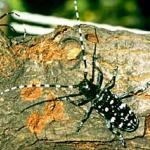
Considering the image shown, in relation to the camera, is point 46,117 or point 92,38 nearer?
point 46,117

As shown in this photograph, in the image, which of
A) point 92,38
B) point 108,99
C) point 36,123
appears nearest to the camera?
point 36,123

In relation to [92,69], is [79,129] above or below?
below

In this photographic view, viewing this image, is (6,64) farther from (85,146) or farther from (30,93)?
(85,146)

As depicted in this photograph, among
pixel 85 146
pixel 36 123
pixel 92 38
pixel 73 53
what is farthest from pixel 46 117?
pixel 92 38

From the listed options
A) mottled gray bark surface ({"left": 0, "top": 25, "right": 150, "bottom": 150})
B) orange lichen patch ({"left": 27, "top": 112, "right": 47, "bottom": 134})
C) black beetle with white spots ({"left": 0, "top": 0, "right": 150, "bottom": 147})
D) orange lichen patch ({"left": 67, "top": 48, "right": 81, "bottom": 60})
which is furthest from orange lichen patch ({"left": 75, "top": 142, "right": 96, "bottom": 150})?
orange lichen patch ({"left": 67, "top": 48, "right": 81, "bottom": 60})

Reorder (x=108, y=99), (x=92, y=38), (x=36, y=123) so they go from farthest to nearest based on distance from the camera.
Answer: (x=108, y=99) < (x=92, y=38) < (x=36, y=123)

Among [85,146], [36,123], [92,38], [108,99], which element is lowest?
[85,146]

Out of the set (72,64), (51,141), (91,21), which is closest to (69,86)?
(72,64)

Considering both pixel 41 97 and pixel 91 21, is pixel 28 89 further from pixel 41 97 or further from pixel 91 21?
pixel 91 21
